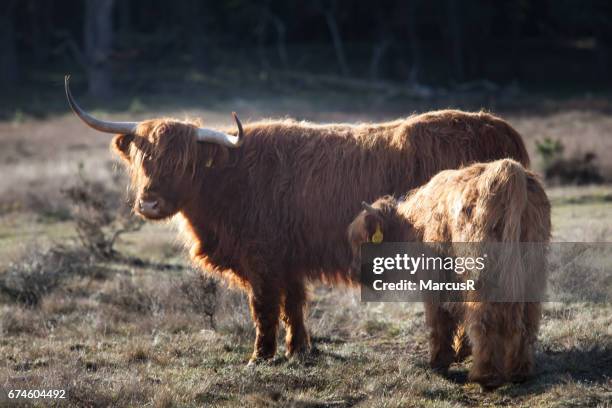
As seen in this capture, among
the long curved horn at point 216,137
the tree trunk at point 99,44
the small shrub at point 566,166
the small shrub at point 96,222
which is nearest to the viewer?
the long curved horn at point 216,137

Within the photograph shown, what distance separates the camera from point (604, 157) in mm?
15914

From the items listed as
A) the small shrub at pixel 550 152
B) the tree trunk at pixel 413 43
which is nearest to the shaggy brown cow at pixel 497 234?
the small shrub at pixel 550 152

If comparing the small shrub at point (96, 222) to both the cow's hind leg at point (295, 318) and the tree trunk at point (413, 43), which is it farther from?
the tree trunk at point (413, 43)

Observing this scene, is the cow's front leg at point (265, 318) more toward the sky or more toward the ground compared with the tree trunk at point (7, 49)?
more toward the ground

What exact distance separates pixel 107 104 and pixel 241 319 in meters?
25.8

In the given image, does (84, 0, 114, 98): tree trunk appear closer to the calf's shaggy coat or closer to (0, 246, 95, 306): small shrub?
(0, 246, 95, 306): small shrub

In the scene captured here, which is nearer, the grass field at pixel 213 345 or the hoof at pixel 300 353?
the grass field at pixel 213 345

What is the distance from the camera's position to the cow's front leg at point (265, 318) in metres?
6.93

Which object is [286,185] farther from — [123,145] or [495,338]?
[495,338]

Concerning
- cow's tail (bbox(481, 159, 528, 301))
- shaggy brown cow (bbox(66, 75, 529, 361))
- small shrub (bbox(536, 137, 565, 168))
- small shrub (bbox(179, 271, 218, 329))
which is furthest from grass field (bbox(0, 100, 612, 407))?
small shrub (bbox(536, 137, 565, 168))

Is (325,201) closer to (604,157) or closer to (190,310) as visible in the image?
(190,310)

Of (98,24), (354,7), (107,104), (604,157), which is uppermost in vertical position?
(354,7)

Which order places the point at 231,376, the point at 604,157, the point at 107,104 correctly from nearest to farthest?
1. the point at 231,376
2. the point at 604,157
3. the point at 107,104

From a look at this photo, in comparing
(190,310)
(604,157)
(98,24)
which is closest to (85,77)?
(98,24)
